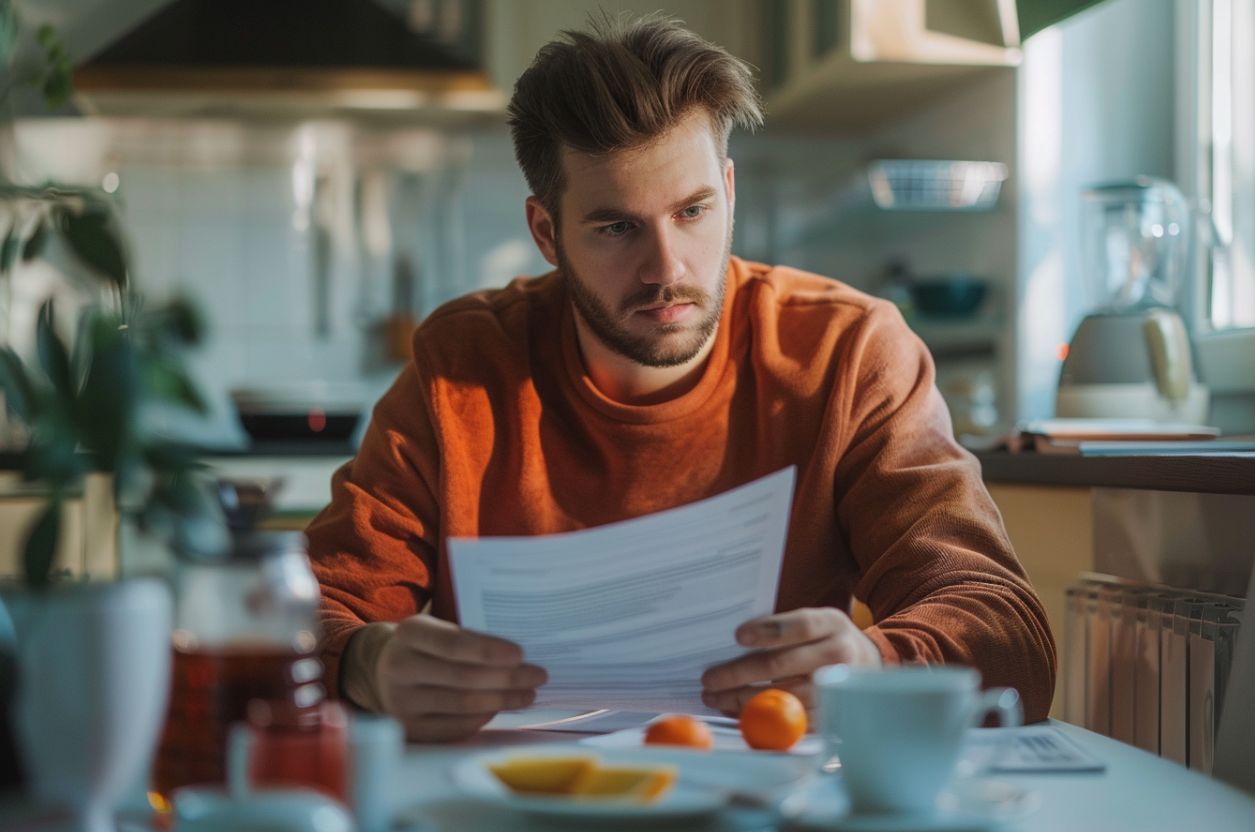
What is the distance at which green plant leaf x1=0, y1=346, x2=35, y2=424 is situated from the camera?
22.6 inches

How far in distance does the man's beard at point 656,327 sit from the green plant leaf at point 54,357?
0.78 meters

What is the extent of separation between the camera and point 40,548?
0.56 m

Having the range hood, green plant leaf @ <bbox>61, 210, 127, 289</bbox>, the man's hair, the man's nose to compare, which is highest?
the range hood

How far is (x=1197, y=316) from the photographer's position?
2346 mm

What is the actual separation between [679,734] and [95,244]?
448mm

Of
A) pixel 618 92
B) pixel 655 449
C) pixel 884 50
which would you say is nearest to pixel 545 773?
pixel 655 449

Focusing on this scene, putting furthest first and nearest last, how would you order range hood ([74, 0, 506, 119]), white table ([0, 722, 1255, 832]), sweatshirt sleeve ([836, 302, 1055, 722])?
1. range hood ([74, 0, 506, 119])
2. sweatshirt sleeve ([836, 302, 1055, 722])
3. white table ([0, 722, 1255, 832])

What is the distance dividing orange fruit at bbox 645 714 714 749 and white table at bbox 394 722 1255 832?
130 mm

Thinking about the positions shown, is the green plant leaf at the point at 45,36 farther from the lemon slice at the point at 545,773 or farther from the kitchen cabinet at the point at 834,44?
the kitchen cabinet at the point at 834,44

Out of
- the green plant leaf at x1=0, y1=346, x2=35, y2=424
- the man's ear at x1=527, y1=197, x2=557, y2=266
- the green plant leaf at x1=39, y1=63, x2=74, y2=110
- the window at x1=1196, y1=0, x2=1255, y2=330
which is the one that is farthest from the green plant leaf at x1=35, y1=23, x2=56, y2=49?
the window at x1=1196, y1=0, x2=1255, y2=330

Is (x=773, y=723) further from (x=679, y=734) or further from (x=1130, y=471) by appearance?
(x=1130, y=471)

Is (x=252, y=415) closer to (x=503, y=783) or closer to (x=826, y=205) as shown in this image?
(x=826, y=205)

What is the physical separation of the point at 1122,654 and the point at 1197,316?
104 centimetres

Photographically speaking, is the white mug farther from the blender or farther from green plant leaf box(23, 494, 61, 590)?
the blender
